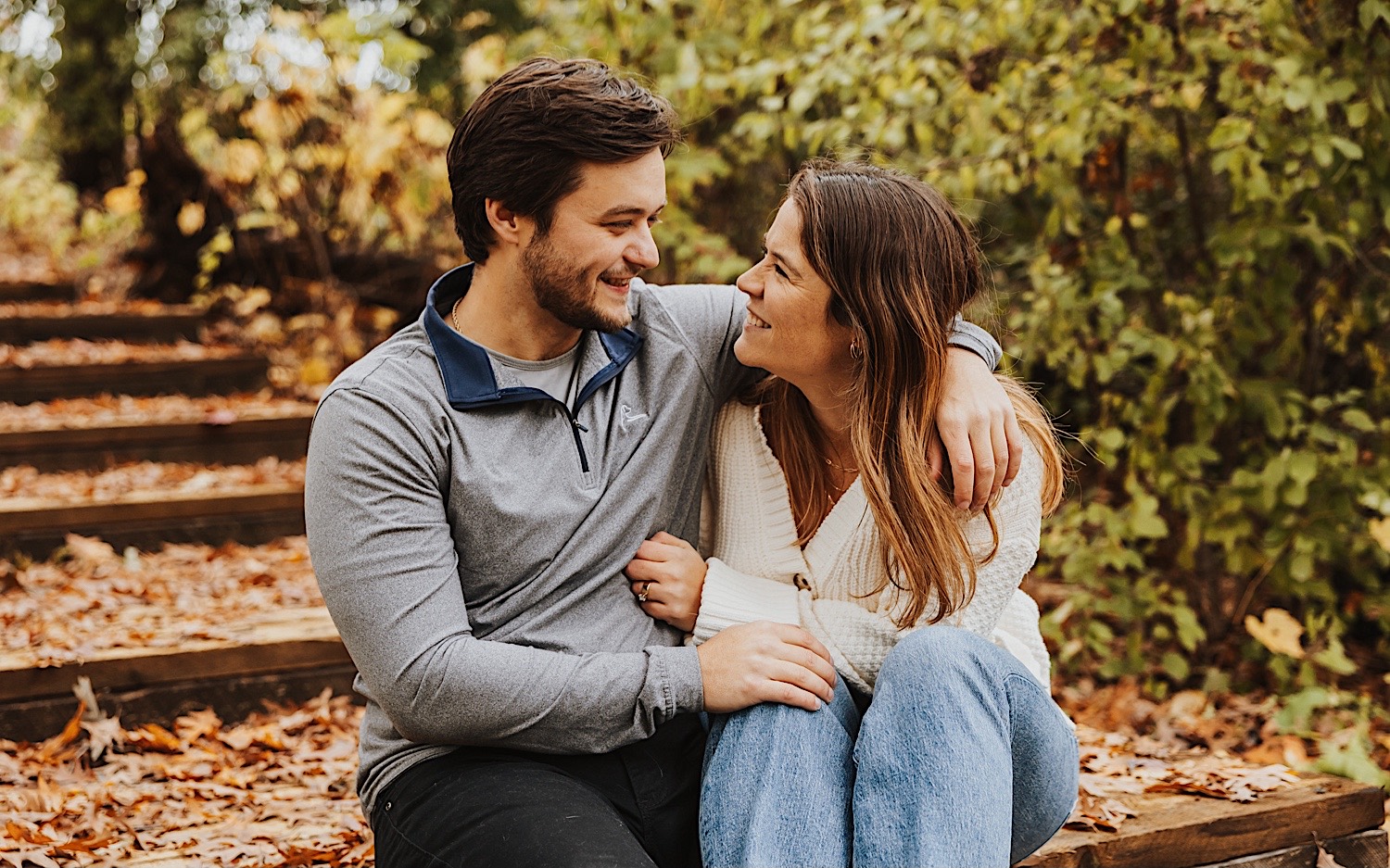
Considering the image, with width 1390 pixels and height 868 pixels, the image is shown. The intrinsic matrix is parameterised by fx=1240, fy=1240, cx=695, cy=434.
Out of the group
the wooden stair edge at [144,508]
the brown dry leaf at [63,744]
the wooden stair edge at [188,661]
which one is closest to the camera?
the brown dry leaf at [63,744]

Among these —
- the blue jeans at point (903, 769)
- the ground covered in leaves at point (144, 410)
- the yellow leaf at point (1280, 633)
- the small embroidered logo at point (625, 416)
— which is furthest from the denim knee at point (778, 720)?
the ground covered in leaves at point (144, 410)

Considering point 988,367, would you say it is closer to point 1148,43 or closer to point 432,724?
point 432,724

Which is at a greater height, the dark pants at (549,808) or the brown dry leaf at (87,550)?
the dark pants at (549,808)

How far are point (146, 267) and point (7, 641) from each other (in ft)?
12.5

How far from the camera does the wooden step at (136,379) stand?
17.8ft

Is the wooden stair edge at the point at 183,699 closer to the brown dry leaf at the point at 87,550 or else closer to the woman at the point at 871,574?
the brown dry leaf at the point at 87,550

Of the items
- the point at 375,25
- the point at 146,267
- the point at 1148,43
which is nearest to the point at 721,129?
the point at 375,25

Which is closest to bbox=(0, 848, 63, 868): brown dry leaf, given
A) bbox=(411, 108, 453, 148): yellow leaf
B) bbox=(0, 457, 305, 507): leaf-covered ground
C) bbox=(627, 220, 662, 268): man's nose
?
bbox=(627, 220, 662, 268): man's nose

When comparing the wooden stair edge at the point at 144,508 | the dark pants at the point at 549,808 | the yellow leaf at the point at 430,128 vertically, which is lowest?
the wooden stair edge at the point at 144,508

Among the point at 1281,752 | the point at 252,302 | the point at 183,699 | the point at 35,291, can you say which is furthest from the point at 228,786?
the point at 35,291

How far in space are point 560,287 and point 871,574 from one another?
0.74m

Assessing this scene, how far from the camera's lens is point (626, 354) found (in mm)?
2271

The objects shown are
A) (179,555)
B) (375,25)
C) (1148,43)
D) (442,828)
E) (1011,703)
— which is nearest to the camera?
(442,828)

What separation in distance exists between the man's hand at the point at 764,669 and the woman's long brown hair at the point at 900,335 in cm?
19
